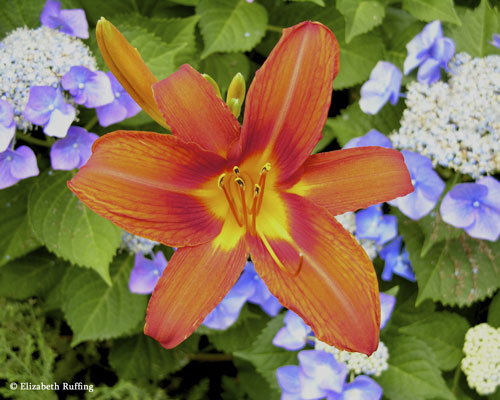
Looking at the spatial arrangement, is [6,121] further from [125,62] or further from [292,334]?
[292,334]

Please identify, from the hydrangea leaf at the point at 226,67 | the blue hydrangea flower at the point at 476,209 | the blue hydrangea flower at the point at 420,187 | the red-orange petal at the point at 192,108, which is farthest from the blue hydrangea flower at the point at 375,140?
the red-orange petal at the point at 192,108

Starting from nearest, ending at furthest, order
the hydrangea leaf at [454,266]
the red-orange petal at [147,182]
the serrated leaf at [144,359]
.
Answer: the red-orange petal at [147,182]
the hydrangea leaf at [454,266]
the serrated leaf at [144,359]

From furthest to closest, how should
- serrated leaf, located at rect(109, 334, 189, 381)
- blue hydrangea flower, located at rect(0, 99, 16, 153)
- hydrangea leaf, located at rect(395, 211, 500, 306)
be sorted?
serrated leaf, located at rect(109, 334, 189, 381) → hydrangea leaf, located at rect(395, 211, 500, 306) → blue hydrangea flower, located at rect(0, 99, 16, 153)

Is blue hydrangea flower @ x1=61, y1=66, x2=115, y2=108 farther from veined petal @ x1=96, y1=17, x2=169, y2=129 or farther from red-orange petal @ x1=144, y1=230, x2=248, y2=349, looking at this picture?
red-orange petal @ x1=144, y1=230, x2=248, y2=349

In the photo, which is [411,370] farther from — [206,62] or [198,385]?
[206,62]

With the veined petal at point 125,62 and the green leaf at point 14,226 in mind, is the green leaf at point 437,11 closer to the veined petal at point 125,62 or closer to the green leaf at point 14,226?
the veined petal at point 125,62

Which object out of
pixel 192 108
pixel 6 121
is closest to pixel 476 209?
pixel 192 108

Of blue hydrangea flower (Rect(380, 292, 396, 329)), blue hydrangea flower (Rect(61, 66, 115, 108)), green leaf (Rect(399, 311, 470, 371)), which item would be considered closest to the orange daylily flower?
blue hydrangea flower (Rect(61, 66, 115, 108))
